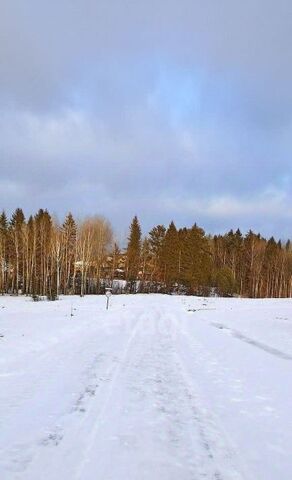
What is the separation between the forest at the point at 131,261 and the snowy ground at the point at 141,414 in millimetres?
45553

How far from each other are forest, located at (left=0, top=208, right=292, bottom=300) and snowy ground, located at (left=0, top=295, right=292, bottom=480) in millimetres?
45553

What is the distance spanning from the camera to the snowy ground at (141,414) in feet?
15.6

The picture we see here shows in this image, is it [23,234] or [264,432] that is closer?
[264,432]

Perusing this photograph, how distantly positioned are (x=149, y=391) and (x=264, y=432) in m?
2.38

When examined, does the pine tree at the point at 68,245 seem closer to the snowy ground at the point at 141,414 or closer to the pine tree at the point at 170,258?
the pine tree at the point at 170,258

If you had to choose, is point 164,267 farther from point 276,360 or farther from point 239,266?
point 276,360

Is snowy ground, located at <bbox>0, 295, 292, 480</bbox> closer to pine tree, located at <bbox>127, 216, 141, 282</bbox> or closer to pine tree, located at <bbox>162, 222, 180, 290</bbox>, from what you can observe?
pine tree, located at <bbox>127, 216, 141, 282</bbox>

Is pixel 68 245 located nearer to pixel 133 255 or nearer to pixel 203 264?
pixel 133 255

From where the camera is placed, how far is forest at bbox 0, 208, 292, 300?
65188 millimetres

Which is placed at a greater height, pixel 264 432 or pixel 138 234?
pixel 138 234

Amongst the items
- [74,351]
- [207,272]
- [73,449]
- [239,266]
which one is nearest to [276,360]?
[74,351]

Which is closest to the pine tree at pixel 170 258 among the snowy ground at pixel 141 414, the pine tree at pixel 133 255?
the pine tree at pixel 133 255

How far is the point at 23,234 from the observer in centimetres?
6575

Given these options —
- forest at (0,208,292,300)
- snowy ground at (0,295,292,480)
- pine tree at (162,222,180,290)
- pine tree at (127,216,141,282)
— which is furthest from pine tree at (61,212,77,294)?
snowy ground at (0,295,292,480)
